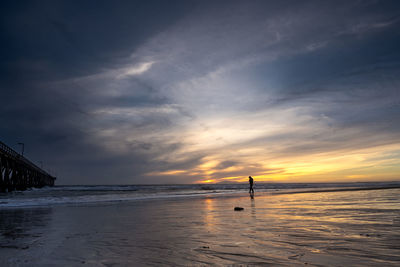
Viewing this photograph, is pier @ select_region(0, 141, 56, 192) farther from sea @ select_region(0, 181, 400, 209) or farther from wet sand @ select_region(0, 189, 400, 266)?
wet sand @ select_region(0, 189, 400, 266)

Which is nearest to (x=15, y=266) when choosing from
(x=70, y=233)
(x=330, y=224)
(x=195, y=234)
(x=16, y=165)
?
(x=70, y=233)

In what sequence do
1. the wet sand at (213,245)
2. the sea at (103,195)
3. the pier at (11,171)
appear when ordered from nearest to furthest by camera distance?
the wet sand at (213,245), the sea at (103,195), the pier at (11,171)

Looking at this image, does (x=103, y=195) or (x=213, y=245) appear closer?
(x=213, y=245)

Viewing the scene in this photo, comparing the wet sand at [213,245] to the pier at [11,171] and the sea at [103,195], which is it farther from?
the pier at [11,171]

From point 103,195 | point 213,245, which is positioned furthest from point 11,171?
point 213,245

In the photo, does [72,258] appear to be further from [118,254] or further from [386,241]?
[386,241]

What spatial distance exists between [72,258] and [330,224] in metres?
6.72

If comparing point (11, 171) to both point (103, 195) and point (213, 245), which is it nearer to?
point (103, 195)

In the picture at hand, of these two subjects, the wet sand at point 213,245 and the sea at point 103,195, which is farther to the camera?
the sea at point 103,195

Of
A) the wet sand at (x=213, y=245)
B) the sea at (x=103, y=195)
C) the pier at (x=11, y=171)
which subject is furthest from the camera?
the pier at (x=11, y=171)

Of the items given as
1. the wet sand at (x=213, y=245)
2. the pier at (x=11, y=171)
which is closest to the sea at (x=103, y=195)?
the pier at (x=11, y=171)

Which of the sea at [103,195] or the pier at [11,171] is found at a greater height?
the pier at [11,171]

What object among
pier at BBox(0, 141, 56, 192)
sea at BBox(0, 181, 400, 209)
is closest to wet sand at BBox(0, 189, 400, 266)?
sea at BBox(0, 181, 400, 209)

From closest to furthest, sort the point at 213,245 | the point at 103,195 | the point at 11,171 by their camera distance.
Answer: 1. the point at 213,245
2. the point at 103,195
3. the point at 11,171
